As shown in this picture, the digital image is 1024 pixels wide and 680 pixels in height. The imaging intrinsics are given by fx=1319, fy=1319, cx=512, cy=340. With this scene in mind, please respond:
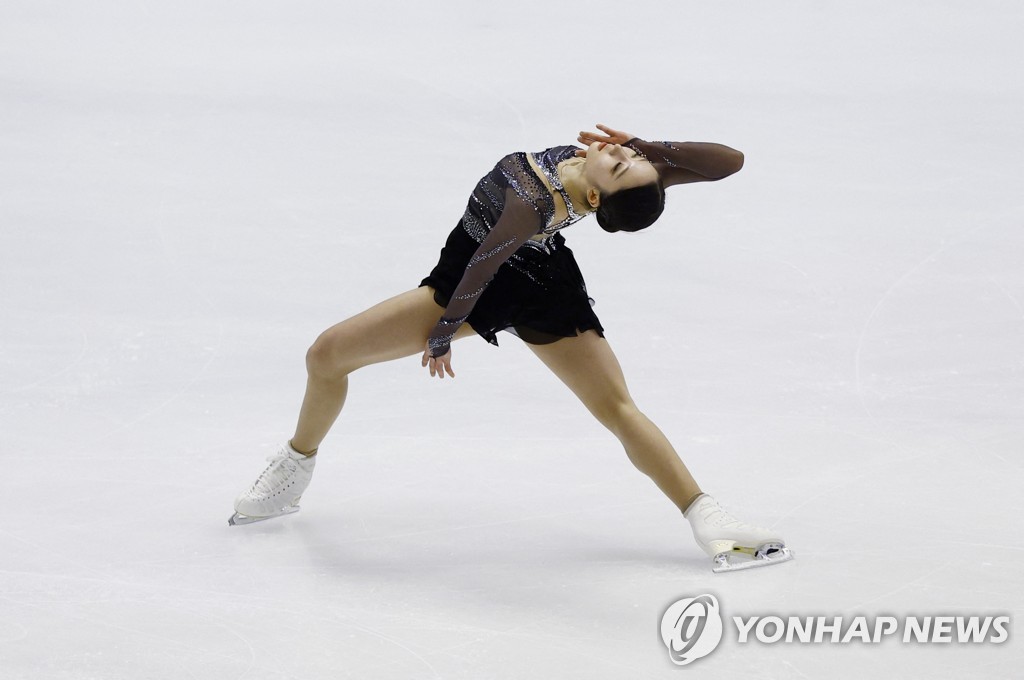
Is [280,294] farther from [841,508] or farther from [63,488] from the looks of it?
[841,508]

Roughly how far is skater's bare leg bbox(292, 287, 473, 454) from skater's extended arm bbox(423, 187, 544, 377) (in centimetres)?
16

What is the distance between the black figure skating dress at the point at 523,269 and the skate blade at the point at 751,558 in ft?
2.30

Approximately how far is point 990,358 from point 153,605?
3207 mm

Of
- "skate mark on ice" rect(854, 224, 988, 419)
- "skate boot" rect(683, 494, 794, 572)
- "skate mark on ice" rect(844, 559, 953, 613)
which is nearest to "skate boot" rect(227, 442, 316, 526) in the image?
"skate boot" rect(683, 494, 794, 572)

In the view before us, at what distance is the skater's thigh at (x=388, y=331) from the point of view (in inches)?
139

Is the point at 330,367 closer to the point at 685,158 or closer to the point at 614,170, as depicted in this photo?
the point at 614,170

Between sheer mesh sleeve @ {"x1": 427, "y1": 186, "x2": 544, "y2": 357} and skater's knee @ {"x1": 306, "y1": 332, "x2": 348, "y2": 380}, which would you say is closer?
sheer mesh sleeve @ {"x1": 427, "y1": 186, "x2": 544, "y2": 357}

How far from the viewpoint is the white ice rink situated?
3270 millimetres

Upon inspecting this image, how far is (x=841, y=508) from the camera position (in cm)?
387

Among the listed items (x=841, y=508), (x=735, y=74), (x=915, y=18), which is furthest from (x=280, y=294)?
(x=915, y=18)

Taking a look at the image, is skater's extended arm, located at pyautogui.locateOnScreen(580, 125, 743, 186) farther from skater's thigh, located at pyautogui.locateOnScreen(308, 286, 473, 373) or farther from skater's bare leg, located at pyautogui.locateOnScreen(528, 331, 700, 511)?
skater's thigh, located at pyautogui.locateOnScreen(308, 286, 473, 373)

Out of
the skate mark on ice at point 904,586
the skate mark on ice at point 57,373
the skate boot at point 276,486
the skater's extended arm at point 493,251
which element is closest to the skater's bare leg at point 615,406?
the skater's extended arm at point 493,251

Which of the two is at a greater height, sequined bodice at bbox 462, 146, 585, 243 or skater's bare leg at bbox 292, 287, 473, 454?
sequined bodice at bbox 462, 146, 585, 243

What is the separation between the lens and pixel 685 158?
3443mm
